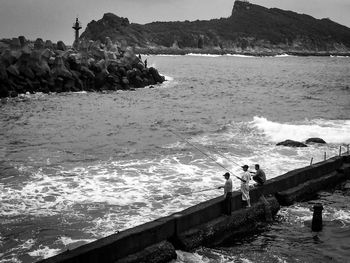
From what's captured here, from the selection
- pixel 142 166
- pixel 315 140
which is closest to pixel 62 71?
pixel 142 166

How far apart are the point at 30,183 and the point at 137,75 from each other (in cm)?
3148

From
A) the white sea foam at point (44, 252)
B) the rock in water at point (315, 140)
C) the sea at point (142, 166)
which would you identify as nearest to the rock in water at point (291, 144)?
the sea at point (142, 166)

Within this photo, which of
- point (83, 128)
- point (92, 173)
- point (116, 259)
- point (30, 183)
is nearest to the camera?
point (116, 259)

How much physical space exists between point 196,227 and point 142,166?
21.0ft

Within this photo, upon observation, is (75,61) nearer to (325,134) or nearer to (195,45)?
(325,134)

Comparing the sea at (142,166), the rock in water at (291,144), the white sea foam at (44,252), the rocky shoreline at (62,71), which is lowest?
the white sea foam at (44,252)

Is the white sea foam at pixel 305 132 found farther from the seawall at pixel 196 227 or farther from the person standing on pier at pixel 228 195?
the person standing on pier at pixel 228 195

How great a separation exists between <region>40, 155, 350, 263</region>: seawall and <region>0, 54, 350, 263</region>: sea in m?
0.31

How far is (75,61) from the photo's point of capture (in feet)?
128

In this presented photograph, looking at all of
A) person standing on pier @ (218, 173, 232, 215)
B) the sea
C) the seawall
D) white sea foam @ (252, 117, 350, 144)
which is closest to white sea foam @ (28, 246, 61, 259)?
the sea

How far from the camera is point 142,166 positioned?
53.6 feet

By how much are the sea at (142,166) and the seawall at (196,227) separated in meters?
0.31

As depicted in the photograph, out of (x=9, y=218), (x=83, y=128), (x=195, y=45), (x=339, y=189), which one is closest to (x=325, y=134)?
(x=339, y=189)

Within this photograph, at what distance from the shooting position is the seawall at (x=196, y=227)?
8.55 metres
